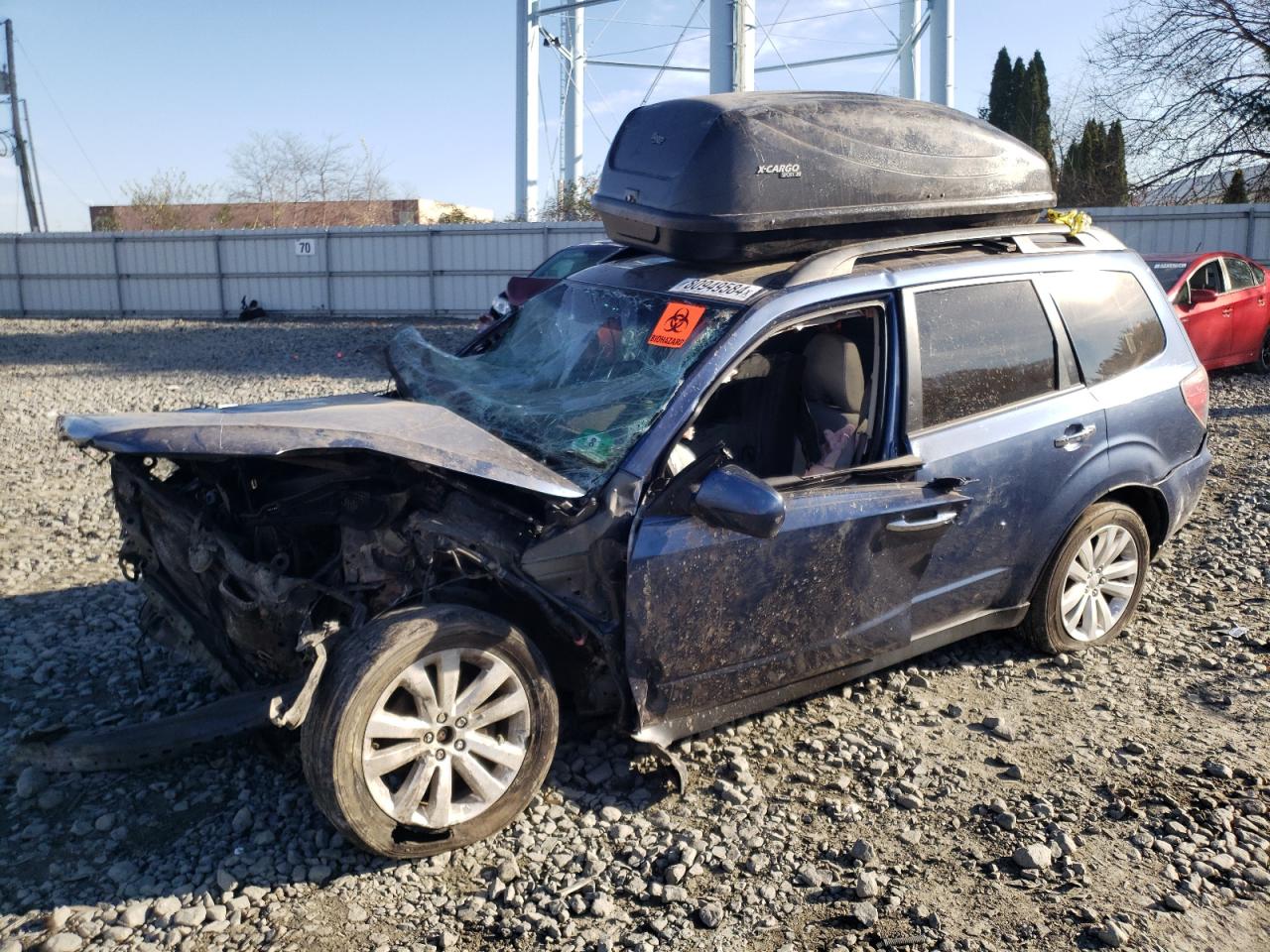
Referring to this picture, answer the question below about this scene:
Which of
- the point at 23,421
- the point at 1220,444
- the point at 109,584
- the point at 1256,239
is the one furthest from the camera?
the point at 1256,239

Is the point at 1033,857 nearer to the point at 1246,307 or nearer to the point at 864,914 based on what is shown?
the point at 864,914

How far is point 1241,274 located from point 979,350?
10.8m

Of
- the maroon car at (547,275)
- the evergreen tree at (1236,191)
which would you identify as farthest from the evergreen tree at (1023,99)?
the maroon car at (547,275)

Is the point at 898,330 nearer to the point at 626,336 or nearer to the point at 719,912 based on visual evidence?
the point at 626,336

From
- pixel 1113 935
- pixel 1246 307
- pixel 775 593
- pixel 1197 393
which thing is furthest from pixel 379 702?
pixel 1246 307

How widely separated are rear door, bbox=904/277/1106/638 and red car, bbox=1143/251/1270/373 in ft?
28.9

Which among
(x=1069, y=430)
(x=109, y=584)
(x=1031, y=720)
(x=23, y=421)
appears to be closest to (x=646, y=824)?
(x=1031, y=720)

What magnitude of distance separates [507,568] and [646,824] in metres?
0.98

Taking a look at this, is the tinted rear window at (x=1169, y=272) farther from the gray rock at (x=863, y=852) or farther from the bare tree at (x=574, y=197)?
the bare tree at (x=574, y=197)

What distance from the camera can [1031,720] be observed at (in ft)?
14.4

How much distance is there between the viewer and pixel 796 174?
4191mm

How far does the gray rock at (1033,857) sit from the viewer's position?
3.39 m

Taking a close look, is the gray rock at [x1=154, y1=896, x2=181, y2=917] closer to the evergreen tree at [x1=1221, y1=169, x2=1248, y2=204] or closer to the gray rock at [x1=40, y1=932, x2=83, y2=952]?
the gray rock at [x1=40, y1=932, x2=83, y2=952]

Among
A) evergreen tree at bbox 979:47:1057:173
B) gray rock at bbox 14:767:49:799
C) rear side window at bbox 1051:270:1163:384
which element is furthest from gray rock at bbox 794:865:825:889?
evergreen tree at bbox 979:47:1057:173
